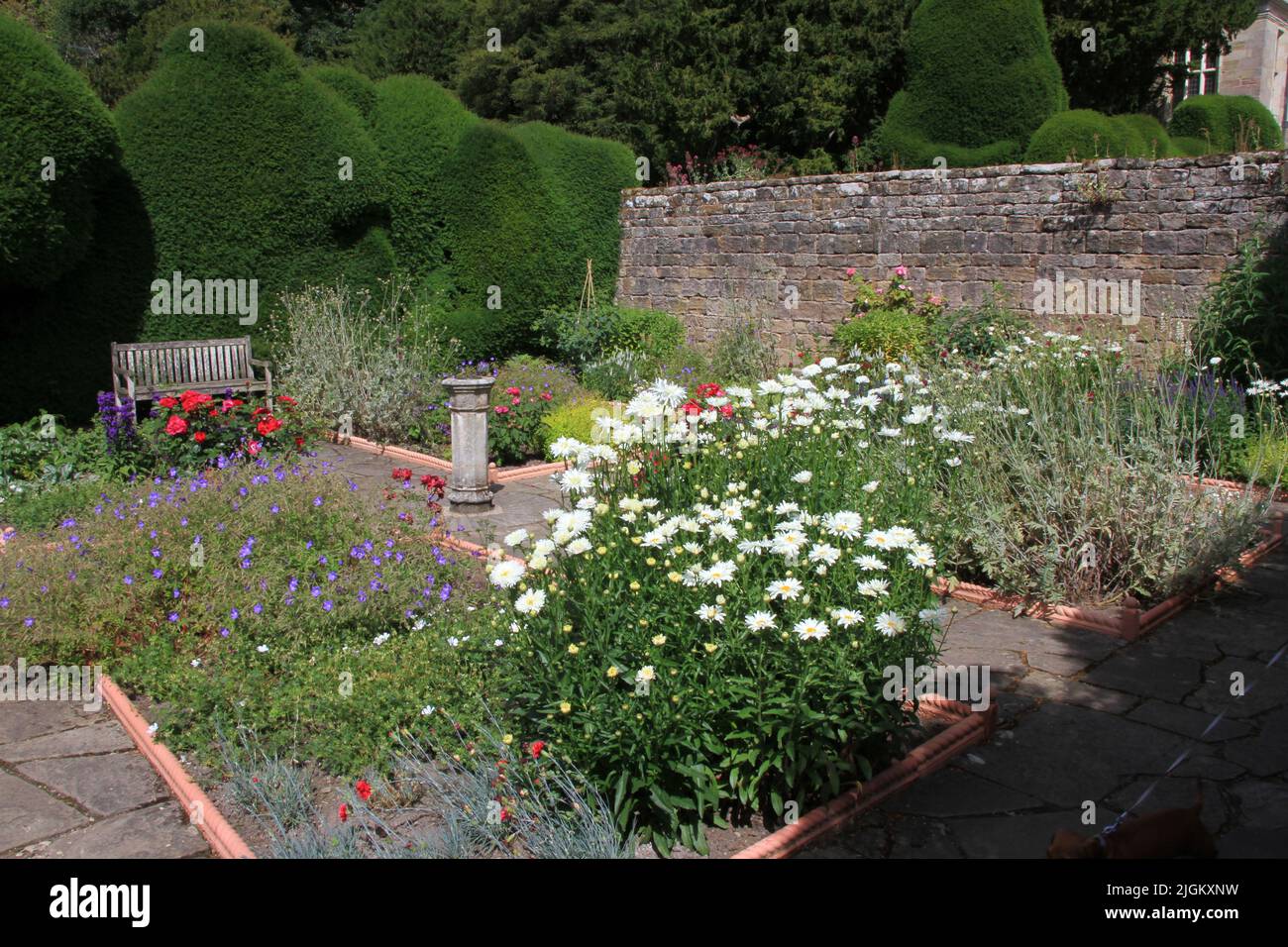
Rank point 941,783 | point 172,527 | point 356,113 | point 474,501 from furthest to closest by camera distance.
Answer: point 356,113 < point 474,501 < point 172,527 < point 941,783

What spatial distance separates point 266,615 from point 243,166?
23.3 feet

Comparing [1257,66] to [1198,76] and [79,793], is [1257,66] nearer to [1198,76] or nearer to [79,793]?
[1198,76]

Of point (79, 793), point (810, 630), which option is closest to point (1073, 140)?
point (810, 630)

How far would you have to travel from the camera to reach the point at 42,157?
25.2 ft

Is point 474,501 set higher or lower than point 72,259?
lower

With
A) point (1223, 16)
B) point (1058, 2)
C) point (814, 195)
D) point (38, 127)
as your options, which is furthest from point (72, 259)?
point (1223, 16)

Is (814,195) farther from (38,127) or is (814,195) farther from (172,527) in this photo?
(172,527)

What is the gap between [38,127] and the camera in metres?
7.66

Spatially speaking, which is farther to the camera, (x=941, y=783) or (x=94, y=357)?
(x=94, y=357)

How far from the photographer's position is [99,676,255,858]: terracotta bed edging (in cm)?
294

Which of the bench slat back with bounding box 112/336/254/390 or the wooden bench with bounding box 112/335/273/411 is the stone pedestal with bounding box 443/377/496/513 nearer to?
the wooden bench with bounding box 112/335/273/411

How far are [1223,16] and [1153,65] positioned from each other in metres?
1.38

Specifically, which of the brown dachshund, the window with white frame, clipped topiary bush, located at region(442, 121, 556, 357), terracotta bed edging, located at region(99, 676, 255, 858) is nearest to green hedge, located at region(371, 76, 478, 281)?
clipped topiary bush, located at region(442, 121, 556, 357)

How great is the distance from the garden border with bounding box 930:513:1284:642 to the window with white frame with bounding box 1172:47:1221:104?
59.0ft
